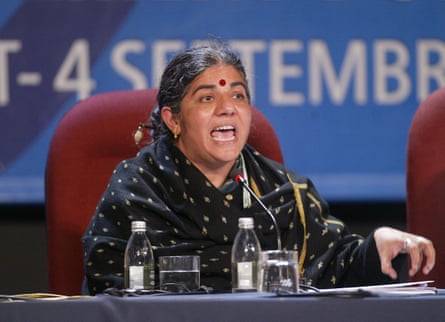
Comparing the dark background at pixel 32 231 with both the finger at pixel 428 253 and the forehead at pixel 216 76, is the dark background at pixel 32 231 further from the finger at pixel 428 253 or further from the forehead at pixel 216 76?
the finger at pixel 428 253

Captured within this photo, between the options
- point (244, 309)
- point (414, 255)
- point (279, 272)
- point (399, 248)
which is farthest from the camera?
point (399, 248)

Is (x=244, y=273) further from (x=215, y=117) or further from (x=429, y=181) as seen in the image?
(x=429, y=181)

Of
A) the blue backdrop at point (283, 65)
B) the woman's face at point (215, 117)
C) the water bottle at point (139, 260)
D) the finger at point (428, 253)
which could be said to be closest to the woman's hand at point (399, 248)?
the finger at point (428, 253)

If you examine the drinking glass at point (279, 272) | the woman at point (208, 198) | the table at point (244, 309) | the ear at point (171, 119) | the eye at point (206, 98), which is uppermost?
the eye at point (206, 98)

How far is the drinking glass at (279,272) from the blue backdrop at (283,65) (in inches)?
50.8

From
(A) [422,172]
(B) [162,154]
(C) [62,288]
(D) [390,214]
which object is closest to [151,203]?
(B) [162,154]

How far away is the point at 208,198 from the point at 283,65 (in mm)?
773

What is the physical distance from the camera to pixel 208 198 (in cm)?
254

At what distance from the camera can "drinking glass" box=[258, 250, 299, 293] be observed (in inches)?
72.6

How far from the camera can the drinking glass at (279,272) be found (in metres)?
1.84

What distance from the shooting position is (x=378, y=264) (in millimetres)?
2391

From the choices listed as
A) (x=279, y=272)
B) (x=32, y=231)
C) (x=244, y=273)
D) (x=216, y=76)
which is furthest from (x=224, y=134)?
(x=32, y=231)

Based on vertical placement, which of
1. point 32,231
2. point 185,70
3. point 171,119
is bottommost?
point 32,231

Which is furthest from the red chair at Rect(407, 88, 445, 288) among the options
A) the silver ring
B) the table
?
the table
